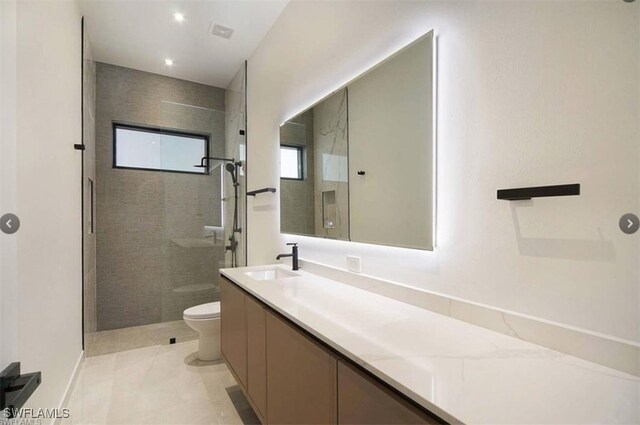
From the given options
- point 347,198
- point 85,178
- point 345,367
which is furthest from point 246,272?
point 85,178

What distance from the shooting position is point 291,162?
2447mm

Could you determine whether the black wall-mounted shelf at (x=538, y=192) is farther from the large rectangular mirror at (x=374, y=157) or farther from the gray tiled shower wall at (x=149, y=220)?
the gray tiled shower wall at (x=149, y=220)

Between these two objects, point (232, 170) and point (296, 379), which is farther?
point (232, 170)

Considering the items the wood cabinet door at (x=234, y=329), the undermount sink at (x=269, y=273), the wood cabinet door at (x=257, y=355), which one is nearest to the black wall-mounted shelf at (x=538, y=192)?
the wood cabinet door at (x=257, y=355)

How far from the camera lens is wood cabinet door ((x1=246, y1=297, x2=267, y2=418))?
1.51 m

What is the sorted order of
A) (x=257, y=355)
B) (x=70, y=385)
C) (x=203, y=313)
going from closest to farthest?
1. (x=257, y=355)
2. (x=70, y=385)
3. (x=203, y=313)

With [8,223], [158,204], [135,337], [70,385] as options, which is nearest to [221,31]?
[158,204]

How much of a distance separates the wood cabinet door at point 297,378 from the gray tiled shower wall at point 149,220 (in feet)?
7.65

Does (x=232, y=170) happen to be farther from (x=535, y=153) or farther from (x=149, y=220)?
(x=535, y=153)

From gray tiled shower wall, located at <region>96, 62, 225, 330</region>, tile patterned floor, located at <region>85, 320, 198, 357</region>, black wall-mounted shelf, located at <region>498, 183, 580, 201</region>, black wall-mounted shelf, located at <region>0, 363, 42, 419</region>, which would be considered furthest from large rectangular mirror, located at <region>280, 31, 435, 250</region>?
tile patterned floor, located at <region>85, 320, 198, 357</region>

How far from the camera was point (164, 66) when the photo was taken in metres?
3.52

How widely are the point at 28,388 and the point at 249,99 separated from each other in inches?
125

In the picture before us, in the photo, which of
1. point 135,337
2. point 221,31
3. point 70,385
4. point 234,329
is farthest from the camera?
point 135,337

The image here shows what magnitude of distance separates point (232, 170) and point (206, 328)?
1.74 metres
